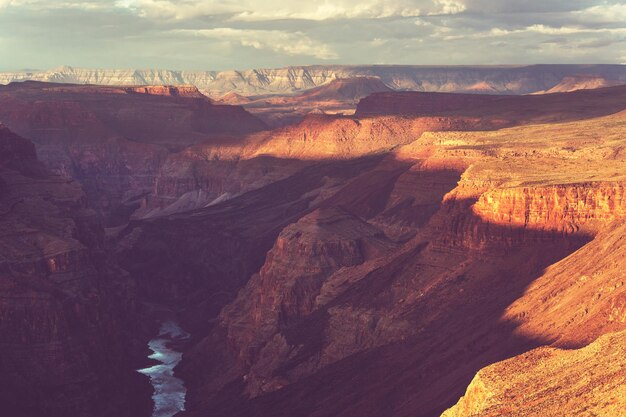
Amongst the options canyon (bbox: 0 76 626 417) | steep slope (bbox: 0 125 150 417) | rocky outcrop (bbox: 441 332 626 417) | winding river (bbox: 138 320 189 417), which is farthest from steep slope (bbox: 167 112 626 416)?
rocky outcrop (bbox: 441 332 626 417)

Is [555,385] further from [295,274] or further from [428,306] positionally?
[295,274]

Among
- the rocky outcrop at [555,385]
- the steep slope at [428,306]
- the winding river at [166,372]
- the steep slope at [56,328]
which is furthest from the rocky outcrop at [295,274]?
the rocky outcrop at [555,385]

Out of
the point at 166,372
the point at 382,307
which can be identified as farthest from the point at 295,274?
the point at 382,307

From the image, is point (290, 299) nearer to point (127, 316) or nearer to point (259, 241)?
point (127, 316)

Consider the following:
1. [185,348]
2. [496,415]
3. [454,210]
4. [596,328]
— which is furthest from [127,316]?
[496,415]

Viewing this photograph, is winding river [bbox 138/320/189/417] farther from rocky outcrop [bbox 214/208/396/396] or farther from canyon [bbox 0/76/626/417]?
rocky outcrop [bbox 214/208/396/396]

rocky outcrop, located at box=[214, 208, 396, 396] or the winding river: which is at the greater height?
rocky outcrop, located at box=[214, 208, 396, 396]
